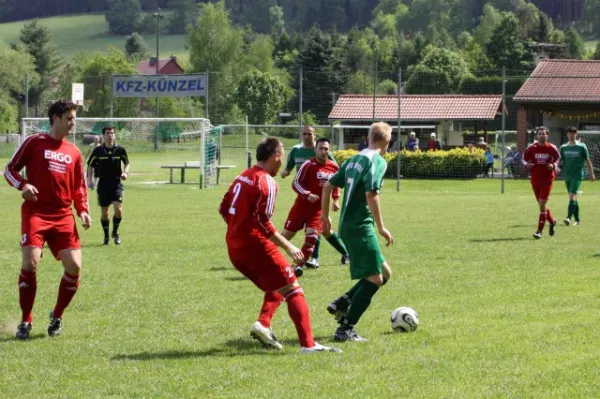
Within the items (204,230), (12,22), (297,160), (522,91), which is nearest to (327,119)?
(522,91)

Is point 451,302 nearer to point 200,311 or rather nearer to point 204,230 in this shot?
point 200,311

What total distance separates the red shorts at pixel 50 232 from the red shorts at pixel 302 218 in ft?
15.2

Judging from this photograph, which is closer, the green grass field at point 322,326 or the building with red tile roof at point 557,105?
the green grass field at point 322,326

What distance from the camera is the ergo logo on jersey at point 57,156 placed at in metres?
8.65

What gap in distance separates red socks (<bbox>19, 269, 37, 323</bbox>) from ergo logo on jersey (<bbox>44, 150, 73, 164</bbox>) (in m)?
0.97

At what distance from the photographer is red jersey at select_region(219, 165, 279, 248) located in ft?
25.8

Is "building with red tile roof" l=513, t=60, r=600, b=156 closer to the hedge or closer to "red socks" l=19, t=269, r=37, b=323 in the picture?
the hedge

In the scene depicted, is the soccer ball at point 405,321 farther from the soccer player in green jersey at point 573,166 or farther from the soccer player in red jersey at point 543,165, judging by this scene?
the soccer player in green jersey at point 573,166

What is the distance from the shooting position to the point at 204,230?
18859mm

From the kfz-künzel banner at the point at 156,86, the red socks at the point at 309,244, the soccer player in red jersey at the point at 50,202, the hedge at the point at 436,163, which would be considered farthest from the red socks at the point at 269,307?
the kfz-künzel banner at the point at 156,86

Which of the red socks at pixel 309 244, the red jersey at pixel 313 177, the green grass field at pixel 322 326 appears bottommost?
the green grass field at pixel 322 326

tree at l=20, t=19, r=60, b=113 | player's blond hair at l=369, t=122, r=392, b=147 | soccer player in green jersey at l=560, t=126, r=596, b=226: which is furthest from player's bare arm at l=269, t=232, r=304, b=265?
tree at l=20, t=19, r=60, b=113

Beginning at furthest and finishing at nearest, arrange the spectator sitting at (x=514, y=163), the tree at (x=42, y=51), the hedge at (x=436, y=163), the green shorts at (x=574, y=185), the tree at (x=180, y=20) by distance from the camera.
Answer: the tree at (x=180, y=20) → the tree at (x=42, y=51) → the spectator sitting at (x=514, y=163) → the hedge at (x=436, y=163) → the green shorts at (x=574, y=185)

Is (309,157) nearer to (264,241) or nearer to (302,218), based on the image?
(302,218)
